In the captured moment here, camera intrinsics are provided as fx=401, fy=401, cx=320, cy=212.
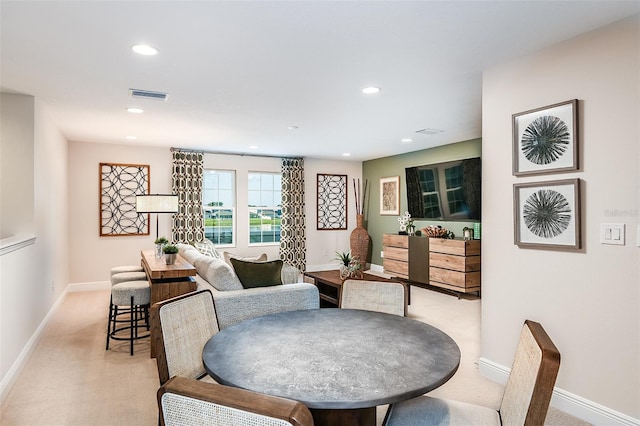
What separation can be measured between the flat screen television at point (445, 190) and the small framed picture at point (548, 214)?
133 inches

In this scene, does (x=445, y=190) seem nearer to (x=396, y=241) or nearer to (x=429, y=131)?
(x=396, y=241)

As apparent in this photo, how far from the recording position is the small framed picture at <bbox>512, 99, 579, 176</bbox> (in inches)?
100.0

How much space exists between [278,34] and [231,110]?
6.55 feet

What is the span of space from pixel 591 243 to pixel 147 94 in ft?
12.3

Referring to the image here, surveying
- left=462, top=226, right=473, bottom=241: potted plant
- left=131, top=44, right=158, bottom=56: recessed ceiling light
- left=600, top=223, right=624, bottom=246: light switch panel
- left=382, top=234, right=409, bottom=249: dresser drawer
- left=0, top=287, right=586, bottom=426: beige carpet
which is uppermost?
left=131, top=44, right=158, bottom=56: recessed ceiling light

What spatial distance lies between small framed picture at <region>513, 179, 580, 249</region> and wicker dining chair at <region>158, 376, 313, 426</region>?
7.71 feet

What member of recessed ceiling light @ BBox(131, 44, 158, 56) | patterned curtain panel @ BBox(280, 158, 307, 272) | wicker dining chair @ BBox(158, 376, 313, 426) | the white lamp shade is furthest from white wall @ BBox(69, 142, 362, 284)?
wicker dining chair @ BBox(158, 376, 313, 426)

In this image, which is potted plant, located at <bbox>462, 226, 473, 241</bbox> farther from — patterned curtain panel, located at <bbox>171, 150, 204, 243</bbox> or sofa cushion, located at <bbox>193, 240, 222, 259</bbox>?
patterned curtain panel, located at <bbox>171, 150, 204, 243</bbox>

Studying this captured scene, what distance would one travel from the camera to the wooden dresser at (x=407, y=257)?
6.49 meters

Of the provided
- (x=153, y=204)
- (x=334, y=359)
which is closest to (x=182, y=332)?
(x=334, y=359)

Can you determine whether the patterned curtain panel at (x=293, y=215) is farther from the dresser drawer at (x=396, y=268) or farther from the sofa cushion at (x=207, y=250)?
the sofa cushion at (x=207, y=250)

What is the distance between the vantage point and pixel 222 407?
0.93 metres

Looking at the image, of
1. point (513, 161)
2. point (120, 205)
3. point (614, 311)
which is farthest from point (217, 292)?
point (120, 205)

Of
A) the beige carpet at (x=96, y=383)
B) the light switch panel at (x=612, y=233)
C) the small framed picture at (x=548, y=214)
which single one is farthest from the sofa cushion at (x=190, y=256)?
the light switch panel at (x=612, y=233)
